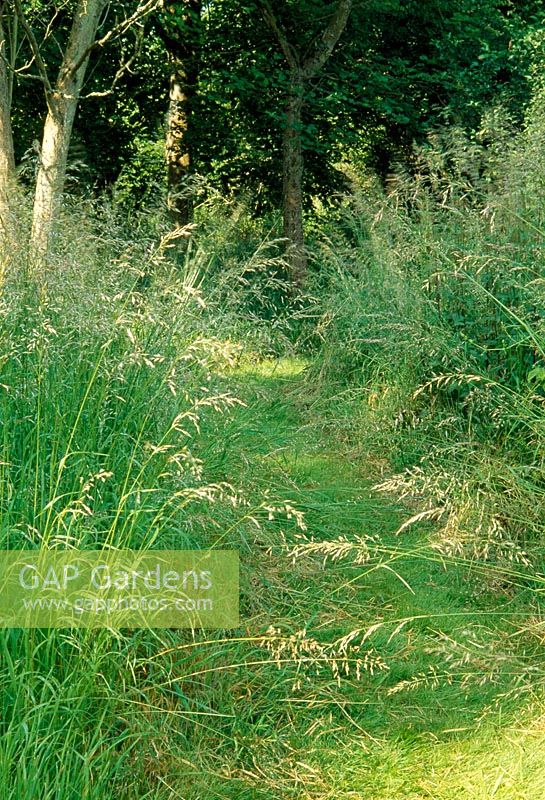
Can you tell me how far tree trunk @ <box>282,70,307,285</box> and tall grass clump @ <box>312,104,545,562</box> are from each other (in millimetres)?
3613

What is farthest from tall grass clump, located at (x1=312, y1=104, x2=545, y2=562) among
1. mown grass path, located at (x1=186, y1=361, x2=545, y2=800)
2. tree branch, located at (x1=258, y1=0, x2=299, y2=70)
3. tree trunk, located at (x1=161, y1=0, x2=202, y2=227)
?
tree trunk, located at (x1=161, y1=0, x2=202, y2=227)

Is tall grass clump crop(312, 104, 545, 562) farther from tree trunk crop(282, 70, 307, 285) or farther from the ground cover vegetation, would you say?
tree trunk crop(282, 70, 307, 285)

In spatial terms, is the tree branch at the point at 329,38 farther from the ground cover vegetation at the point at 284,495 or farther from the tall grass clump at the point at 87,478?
the tall grass clump at the point at 87,478

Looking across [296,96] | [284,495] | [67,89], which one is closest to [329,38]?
[296,96]

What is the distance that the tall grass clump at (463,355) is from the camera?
12.2ft

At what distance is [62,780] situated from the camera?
2.04 metres

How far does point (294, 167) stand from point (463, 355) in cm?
634

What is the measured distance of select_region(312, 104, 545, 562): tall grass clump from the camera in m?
3.71

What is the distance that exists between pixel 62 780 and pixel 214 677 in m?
0.66

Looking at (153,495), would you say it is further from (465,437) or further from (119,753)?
(465,437)

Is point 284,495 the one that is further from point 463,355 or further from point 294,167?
point 294,167

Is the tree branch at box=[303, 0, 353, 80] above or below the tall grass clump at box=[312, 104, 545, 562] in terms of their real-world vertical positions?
above

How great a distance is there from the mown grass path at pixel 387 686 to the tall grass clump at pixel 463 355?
28 cm

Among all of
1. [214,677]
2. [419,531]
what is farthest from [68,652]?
[419,531]
